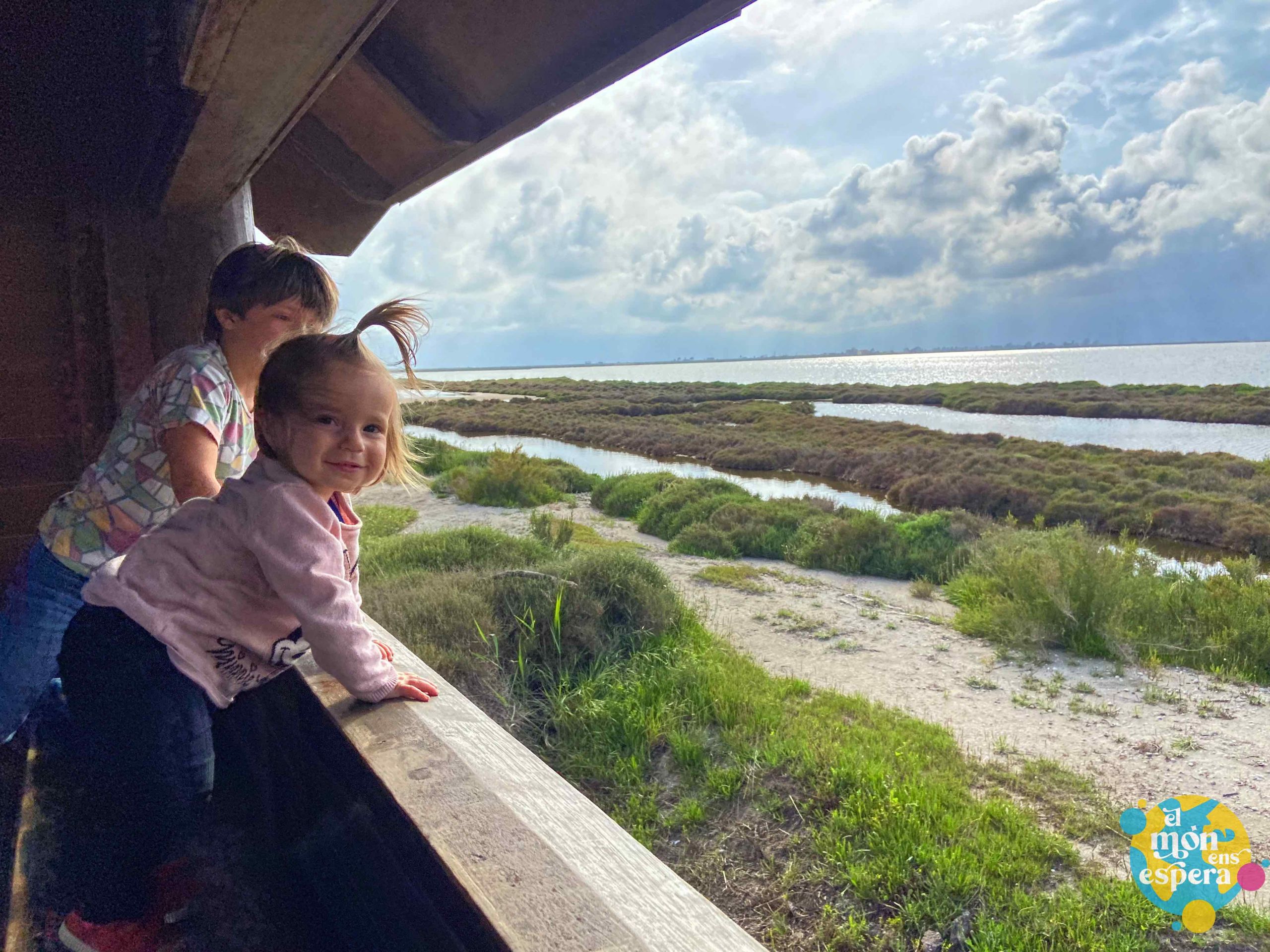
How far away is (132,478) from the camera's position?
6.28ft

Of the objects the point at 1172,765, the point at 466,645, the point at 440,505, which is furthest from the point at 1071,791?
the point at 440,505

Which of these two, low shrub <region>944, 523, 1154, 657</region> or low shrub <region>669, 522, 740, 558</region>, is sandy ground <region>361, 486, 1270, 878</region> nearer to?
low shrub <region>944, 523, 1154, 657</region>

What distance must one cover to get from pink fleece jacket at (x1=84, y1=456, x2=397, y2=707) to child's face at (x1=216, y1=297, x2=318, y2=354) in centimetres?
52

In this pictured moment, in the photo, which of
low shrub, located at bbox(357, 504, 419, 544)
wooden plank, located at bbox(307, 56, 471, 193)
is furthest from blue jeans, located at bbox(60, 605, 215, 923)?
low shrub, located at bbox(357, 504, 419, 544)

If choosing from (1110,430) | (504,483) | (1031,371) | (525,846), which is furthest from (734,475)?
(1031,371)

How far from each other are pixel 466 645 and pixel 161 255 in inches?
130

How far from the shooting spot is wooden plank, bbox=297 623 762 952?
2.96ft

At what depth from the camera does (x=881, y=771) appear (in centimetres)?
387

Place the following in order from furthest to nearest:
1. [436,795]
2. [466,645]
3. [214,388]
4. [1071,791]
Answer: [466,645] → [1071,791] → [214,388] → [436,795]

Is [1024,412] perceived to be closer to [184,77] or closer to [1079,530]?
[1079,530]

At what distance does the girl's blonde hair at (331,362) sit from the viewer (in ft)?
5.08

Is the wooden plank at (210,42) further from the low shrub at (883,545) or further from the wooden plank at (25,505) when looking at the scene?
the low shrub at (883,545)

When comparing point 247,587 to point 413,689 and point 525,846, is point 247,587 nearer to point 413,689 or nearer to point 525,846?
point 413,689

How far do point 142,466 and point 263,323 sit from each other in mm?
427
